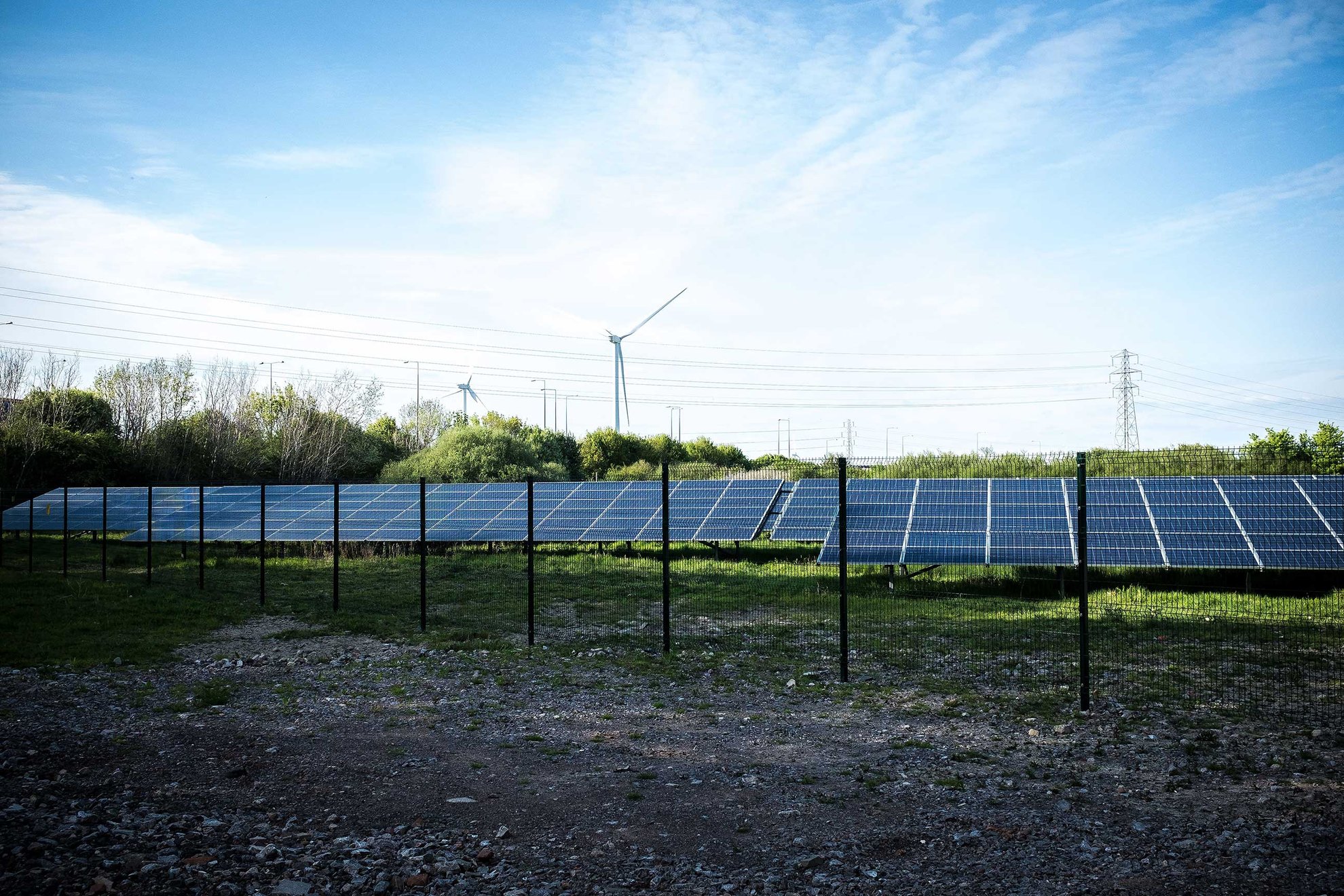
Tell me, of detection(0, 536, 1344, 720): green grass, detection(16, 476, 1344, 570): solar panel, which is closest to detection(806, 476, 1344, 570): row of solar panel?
detection(16, 476, 1344, 570): solar panel

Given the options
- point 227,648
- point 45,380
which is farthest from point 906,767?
point 45,380

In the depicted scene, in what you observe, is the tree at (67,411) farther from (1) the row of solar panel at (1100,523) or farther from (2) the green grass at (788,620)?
(1) the row of solar panel at (1100,523)

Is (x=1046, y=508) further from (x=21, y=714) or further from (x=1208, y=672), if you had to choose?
(x=21, y=714)

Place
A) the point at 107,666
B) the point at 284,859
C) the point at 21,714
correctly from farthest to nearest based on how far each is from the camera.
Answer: the point at 107,666 → the point at 21,714 → the point at 284,859

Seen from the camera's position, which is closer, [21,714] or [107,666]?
[21,714]

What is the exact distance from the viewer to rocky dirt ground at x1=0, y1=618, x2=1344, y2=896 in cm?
488

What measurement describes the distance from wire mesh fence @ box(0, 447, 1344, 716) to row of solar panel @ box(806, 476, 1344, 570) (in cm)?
5

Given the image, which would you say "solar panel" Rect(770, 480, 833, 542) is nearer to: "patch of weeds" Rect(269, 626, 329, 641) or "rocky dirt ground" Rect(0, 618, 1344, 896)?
"rocky dirt ground" Rect(0, 618, 1344, 896)

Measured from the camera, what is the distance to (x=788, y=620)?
1389 centimetres

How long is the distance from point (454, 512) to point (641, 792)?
14.5 m

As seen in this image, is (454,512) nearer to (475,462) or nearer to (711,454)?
(475,462)

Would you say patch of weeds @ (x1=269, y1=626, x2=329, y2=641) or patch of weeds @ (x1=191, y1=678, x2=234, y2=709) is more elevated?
patch of weeds @ (x1=191, y1=678, x2=234, y2=709)

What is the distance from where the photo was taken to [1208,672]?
31.9 feet

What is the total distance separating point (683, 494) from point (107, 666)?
39.4 ft
